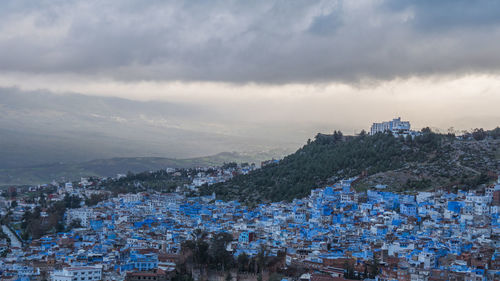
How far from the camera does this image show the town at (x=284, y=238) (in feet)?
108

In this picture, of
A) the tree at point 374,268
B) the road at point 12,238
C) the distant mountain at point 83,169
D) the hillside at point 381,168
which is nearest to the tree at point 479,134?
the hillside at point 381,168

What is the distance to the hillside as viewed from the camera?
180ft

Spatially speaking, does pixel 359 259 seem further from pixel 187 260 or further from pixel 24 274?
pixel 24 274

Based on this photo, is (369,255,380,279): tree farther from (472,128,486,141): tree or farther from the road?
(472,128,486,141): tree

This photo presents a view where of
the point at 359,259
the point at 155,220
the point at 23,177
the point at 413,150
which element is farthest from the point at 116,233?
the point at 23,177

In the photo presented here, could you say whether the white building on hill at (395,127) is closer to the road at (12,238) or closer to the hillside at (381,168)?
the hillside at (381,168)

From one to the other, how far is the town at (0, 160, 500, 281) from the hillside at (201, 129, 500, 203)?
3.00 meters

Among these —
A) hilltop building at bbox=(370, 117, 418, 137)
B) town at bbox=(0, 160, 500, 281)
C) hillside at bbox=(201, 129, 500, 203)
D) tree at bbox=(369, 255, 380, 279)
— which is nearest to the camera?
tree at bbox=(369, 255, 380, 279)

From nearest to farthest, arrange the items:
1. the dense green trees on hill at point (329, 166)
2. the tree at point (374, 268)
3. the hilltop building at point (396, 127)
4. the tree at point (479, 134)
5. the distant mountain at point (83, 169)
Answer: the tree at point (374, 268), the dense green trees on hill at point (329, 166), the tree at point (479, 134), the hilltop building at point (396, 127), the distant mountain at point (83, 169)

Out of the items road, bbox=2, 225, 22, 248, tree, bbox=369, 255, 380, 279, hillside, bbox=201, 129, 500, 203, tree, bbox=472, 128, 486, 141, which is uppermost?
tree, bbox=472, 128, 486, 141

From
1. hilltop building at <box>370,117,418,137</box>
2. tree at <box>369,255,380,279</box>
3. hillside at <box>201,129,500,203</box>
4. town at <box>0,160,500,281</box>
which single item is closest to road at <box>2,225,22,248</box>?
town at <box>0,160,500,281</box>

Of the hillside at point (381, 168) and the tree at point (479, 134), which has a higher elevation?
the tree at point (479, 134)

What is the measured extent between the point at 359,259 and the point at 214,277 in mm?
7398

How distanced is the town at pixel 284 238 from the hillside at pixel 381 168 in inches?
118
